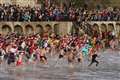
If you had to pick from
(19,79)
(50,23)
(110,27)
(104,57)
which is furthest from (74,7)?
(19,79)

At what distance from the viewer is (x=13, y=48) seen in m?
44.9

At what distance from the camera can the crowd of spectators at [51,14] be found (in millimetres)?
59938

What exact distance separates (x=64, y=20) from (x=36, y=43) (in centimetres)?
Answer: 1467

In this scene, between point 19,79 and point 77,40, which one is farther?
point 77,40

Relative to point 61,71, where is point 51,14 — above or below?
above

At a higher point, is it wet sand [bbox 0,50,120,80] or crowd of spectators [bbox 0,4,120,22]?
crowd of spectators [bbox 0,4,120,22]

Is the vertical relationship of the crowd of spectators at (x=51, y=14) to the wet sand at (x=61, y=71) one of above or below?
above

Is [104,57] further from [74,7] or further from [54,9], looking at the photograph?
[74,7]

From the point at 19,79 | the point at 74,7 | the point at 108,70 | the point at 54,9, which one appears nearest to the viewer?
the point at 19,79

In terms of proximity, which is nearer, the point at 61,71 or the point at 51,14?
the point at 61,71

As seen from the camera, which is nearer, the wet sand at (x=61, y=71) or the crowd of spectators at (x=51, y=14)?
the wet sand at (x=61, y=71)

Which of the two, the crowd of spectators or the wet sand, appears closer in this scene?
the wet sand

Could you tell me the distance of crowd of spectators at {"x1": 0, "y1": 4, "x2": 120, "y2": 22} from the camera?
59.9 meters

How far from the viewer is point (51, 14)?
6300 cm
